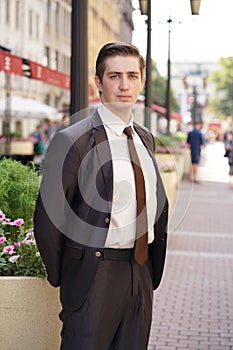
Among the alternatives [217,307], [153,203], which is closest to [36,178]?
[153,203]

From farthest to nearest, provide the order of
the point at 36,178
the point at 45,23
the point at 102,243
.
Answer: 1. the point at 45,23
2. the point at 36,178
3. the point at 102,243

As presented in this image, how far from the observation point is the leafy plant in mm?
3867

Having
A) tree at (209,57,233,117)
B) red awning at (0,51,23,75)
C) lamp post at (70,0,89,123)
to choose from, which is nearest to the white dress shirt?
lamp post at (70,0,89,123)

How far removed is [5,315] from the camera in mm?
3746

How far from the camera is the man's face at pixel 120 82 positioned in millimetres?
3150

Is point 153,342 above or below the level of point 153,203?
below

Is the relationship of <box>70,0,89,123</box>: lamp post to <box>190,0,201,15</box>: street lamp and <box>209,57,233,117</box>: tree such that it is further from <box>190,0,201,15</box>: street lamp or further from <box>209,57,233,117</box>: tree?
<box>209,57,233,117</box>: tree

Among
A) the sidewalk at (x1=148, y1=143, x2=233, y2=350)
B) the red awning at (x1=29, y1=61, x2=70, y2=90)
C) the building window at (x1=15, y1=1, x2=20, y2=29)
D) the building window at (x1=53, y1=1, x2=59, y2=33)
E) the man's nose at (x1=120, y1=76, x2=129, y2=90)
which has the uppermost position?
the building window at (x1=53, y1=1, x2=59, y2=33)

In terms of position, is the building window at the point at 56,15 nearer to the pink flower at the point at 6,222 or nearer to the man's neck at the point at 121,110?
the pink flower at the point at 6,222

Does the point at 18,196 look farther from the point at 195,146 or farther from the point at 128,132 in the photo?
the point at 195,146

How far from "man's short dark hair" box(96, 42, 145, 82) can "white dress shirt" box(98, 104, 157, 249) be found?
16 cm

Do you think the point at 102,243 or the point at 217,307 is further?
the point at 217,307

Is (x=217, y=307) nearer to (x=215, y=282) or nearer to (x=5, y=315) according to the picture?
(x=215, y=282)

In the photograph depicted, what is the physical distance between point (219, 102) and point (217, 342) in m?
111
